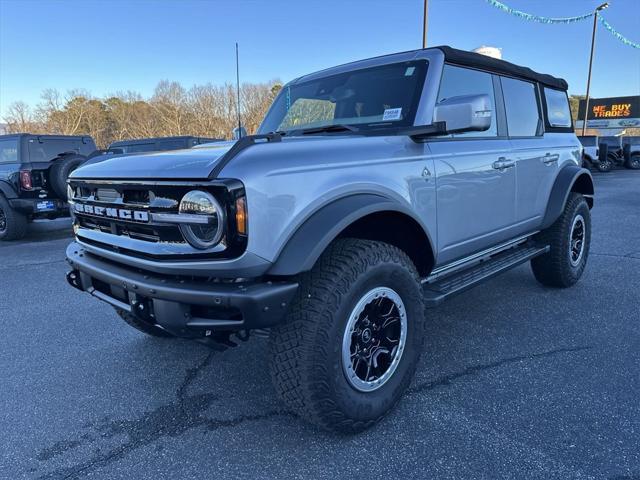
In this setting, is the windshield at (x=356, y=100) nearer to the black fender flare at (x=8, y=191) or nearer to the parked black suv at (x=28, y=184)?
the parked black suv at (x=28, y=184)

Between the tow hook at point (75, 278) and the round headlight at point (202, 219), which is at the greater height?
the round headlight at point (202, 219)

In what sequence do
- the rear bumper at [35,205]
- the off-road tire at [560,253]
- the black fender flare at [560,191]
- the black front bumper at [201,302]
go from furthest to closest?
the rear bumper at [35,205]
the off-road tire at [560,253]
the black fender flare at [560,191]
the black front bumper at [201,302]

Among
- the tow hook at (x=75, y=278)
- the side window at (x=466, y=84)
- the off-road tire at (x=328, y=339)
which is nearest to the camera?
the off-road tire at (x=328, y=339)

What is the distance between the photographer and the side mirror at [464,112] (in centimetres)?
250

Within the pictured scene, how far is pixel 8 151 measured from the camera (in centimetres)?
901

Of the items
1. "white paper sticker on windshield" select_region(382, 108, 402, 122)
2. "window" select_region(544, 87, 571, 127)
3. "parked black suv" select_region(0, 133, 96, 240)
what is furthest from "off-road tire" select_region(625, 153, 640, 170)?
"white paper sticker on windshield" select_region(382, 108, 402, 122)

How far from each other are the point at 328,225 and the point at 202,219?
21.4 inches

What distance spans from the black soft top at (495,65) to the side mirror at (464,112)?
Answer: 2.23ft

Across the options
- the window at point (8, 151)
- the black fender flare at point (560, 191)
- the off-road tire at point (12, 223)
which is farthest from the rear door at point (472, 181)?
the window at point (8, 151)

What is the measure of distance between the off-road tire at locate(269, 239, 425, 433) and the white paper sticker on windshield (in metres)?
0.90

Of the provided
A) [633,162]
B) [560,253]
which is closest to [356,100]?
[560,253]

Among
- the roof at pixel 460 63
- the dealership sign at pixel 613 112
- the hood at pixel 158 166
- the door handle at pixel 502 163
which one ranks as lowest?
the door handle at pixel 502 163

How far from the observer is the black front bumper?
1940 millimetres

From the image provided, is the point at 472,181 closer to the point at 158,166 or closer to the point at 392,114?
the point at 392,114
